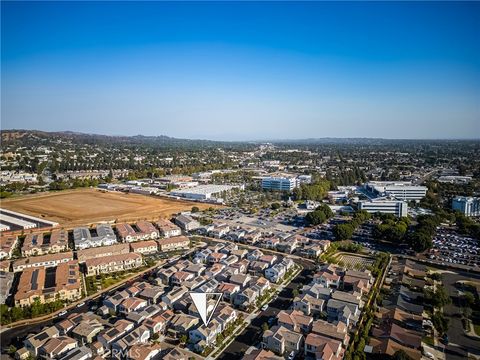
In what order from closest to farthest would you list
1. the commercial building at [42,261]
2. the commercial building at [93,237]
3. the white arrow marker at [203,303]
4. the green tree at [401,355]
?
the green tree at [401,355] → the white arrow marker at [203,303] → the commercial building at [42,261] → the commercial building at [93,237]

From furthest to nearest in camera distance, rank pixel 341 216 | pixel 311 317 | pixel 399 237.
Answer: pixel 341 216, pixel 399 237, pixel 311 317

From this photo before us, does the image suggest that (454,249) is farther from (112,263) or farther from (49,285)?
(49,285)

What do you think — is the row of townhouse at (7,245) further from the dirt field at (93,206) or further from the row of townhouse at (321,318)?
the row of townhouse at (321,318)

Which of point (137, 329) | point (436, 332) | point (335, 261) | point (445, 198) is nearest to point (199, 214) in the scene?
point (335, 261)

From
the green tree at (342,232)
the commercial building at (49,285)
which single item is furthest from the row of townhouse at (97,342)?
the green tree at (342,232)

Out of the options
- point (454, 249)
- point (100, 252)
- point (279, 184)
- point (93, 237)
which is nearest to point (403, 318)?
point (454, 249)

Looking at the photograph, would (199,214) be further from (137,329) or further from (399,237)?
(137,329)

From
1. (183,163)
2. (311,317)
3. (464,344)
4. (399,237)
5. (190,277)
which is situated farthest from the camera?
(183,163)

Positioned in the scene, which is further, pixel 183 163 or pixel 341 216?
pixel 183 163
